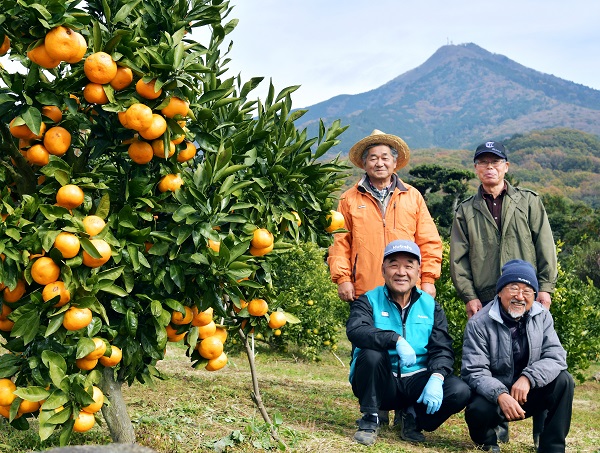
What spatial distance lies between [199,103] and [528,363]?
2.88 meters

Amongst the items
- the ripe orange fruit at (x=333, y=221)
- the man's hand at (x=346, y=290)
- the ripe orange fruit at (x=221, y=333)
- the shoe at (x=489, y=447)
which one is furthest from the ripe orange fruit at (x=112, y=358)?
the shoe at (x=489, y=447)

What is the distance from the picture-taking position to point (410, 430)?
4.62 metres

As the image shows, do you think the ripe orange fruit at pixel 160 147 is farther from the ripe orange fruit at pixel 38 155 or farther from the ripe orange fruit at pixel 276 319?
the ripe orange fruit at pixel 276 319

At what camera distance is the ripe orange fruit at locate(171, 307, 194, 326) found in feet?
9.93

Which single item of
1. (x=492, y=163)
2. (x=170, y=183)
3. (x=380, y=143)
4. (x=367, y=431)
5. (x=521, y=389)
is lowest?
(x=367, y=431)

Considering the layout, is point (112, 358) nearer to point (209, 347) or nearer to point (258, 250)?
point (209, 347)

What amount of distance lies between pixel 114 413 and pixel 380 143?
9.73 ft

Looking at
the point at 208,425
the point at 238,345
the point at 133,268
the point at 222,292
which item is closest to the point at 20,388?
the point at 133,268

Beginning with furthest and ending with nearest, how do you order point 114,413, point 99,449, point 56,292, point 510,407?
point 510,407
point 114,413
point 56,292
point 99,449

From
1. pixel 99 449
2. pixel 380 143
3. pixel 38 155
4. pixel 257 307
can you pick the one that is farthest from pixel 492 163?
pixel 99 449

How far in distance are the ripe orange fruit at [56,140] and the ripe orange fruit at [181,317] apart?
896 mm

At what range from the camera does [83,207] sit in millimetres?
2865

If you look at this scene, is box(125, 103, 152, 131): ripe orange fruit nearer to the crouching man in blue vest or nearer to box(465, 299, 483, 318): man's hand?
the crouching man in blue vest

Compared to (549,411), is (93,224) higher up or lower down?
higher up
